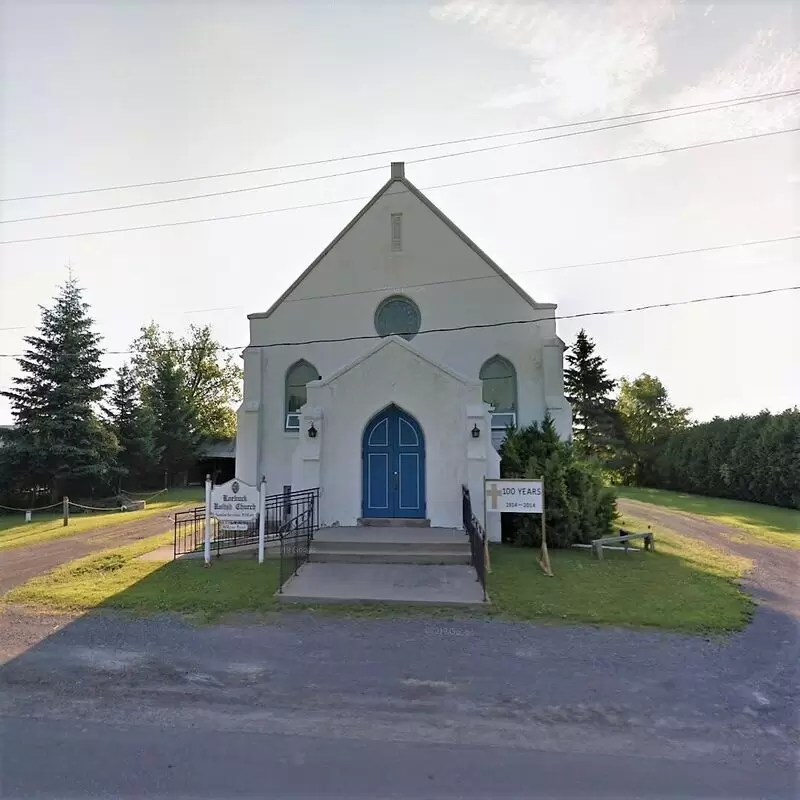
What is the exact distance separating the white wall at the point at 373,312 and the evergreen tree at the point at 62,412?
1482 centimetres

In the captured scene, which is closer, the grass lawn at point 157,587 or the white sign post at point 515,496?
the grass lawn at point 157,587

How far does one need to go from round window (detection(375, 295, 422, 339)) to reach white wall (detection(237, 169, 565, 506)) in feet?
0.73

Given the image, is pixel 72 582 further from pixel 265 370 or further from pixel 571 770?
pixel 571 770

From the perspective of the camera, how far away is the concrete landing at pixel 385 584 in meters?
8.55

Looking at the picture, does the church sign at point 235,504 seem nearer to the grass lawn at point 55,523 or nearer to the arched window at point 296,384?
the arched window at point 296,384

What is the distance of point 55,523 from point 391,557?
1629 cm

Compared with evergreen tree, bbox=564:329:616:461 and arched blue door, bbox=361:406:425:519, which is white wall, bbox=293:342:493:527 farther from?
evergreen tree, bbox=564:329:616:461

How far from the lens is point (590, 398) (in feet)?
136

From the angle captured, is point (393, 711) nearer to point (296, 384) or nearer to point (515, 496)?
point (515, 496)

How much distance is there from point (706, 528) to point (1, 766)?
65.8ft

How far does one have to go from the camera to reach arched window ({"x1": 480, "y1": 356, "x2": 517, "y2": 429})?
16.0 m

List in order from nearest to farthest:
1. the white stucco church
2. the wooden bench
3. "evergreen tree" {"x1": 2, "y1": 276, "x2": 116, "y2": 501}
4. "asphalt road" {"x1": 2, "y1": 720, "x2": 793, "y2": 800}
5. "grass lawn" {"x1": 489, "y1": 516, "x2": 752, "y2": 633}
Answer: "asphalt road" {"x1": 2, "y1": 720, "x2": 793, "y2": 800} < "grass lawn" {"x1": 489, "y1": 516, "x2": 752, "y2": 633} < the wooden bench < the white stucco church < "evergreen tree" {"x1": 2, "y1": 276, "x2": 116, "y2": 501}

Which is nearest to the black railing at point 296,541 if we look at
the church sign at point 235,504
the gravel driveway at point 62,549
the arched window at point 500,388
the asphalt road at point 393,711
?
the church sign at point 235,504

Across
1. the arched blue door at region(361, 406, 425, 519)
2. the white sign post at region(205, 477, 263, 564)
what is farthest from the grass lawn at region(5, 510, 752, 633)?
the arched blue door at region(361, 406, 425, 519)
